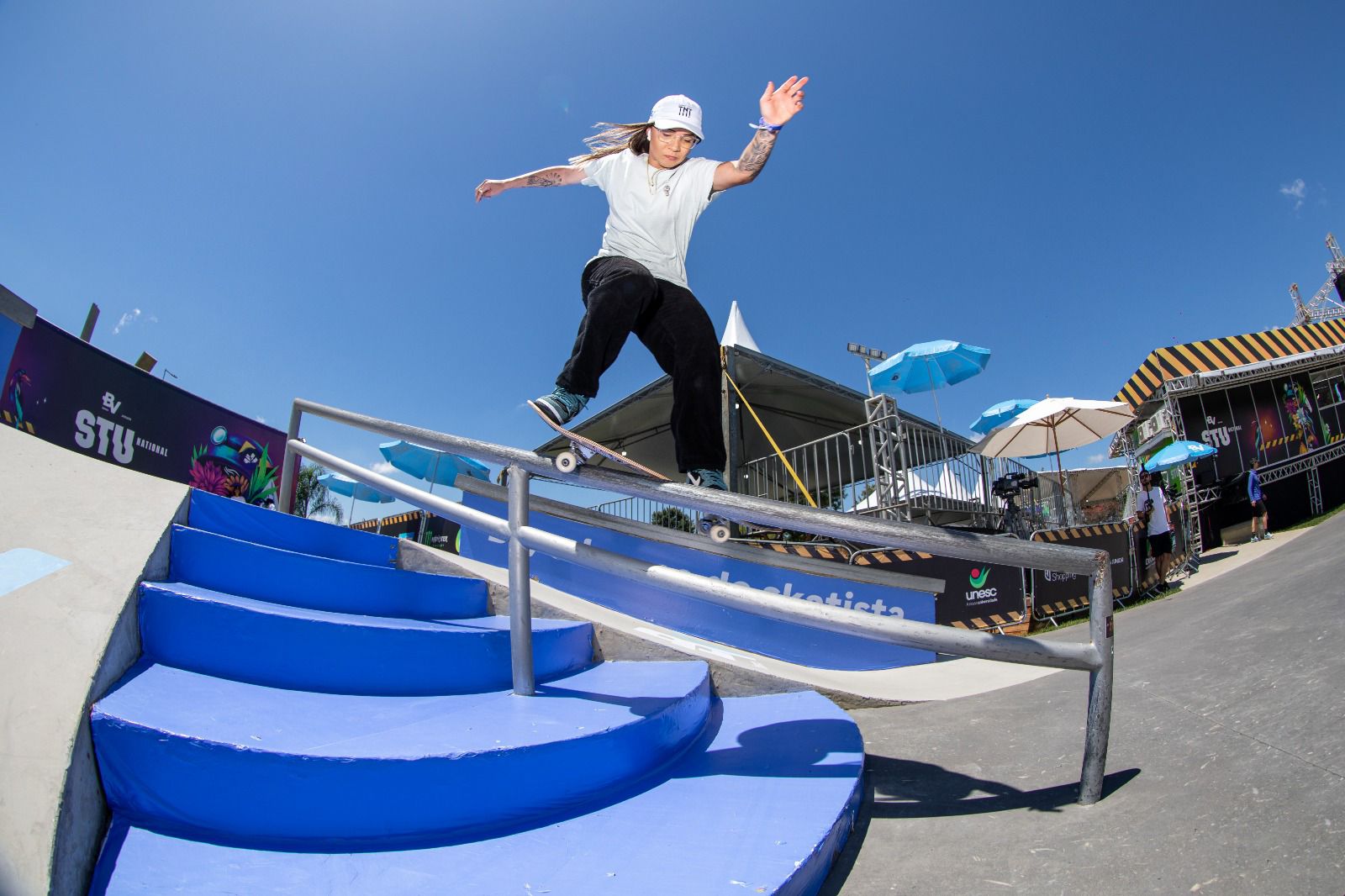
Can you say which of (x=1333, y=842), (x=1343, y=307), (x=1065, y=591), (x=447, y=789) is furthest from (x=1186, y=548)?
(x=1343, y=307)

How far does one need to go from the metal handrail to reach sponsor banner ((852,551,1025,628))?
17.8 ft

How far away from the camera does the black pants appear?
7.68ft

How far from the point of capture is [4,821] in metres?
0.95

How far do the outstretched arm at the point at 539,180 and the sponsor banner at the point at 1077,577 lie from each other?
763 cm

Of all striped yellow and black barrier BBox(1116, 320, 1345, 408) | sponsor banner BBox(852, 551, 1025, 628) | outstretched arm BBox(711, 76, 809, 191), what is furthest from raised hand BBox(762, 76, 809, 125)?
striped yellow and black barrier BBox(1116, 320, 1345, 408)

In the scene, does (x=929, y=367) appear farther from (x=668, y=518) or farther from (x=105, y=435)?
(x=105, y=435)

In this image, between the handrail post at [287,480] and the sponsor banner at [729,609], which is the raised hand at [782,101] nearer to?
the sponsor banner at [729,609]

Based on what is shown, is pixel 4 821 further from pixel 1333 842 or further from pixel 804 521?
pixel 1333 842

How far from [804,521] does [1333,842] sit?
1085mm

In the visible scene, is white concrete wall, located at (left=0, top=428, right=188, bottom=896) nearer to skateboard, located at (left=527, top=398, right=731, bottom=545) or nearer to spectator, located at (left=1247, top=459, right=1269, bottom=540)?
skateboard, located at (left=527, top=398, right=731, bottom=545)

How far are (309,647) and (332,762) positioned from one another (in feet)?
1.91

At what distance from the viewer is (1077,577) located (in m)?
8.83

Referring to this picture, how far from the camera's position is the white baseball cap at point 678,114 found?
259 cm

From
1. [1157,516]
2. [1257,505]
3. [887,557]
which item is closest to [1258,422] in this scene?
[1257,505]
